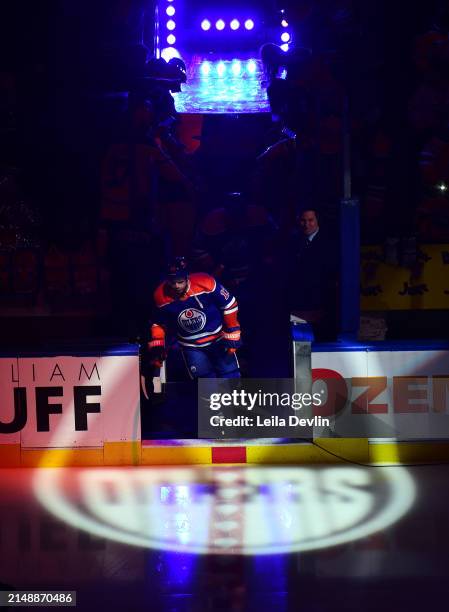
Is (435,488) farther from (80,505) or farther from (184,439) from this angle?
(80,505)

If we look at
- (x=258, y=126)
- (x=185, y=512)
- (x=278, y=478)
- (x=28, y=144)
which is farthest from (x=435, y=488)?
(x=28, y=144)

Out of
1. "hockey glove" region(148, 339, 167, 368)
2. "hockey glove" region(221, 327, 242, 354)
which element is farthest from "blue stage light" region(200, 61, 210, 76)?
"hockey glove" region(148, 339, 167, 368)

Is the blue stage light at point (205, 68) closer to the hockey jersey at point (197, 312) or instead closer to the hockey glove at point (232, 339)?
the hockey jersey at point (197, 312)

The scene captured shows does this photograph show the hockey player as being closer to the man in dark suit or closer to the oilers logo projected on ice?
the oilers logo projected on ice

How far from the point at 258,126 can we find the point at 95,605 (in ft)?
32.6

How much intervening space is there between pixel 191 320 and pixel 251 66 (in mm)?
7209

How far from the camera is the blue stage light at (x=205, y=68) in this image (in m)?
14.6

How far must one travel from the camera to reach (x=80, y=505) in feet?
22.9

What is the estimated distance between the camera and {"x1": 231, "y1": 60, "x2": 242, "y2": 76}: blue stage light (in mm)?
14690

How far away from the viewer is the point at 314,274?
1131 cm

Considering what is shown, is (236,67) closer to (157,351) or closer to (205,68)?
(205,68)

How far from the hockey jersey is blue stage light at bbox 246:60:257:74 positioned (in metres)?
6.70

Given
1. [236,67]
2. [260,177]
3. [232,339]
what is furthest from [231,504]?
[236,67]

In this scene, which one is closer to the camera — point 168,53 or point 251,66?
point 168,53
